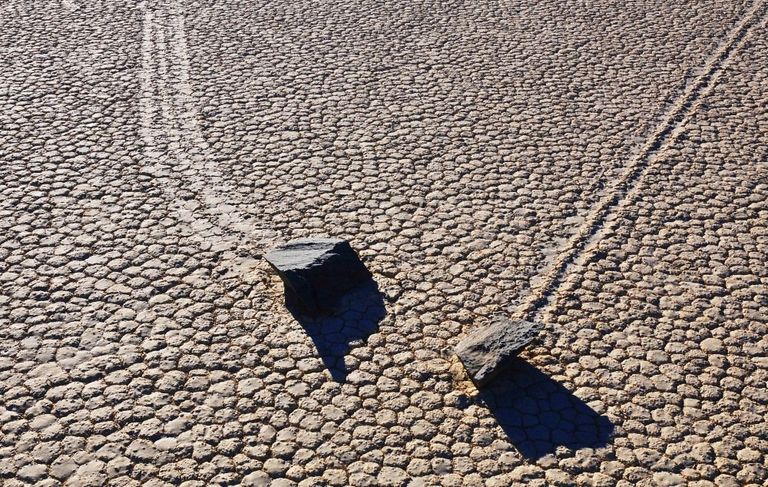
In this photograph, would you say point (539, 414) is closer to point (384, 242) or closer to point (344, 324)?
point (344, 324)

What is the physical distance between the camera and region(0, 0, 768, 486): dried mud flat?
19.5ft

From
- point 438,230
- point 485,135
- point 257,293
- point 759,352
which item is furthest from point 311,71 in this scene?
point 759,352

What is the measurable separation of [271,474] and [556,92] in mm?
6406

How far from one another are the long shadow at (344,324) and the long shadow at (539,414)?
1.05 metres

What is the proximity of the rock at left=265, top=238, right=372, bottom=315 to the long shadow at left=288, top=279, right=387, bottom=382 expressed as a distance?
0.23ft

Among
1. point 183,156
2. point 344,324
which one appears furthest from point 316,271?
A: point 183,156

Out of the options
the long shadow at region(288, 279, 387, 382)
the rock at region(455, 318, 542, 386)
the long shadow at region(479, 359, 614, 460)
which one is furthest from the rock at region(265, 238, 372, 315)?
the long shadow at region(479, 359, 614, 460)

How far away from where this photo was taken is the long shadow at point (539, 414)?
5961 mm

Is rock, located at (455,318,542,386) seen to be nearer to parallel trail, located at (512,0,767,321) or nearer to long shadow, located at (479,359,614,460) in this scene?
long shadow, located at (479,359,614,460)

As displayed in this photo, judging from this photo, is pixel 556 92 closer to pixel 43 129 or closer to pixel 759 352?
pixel 759 352

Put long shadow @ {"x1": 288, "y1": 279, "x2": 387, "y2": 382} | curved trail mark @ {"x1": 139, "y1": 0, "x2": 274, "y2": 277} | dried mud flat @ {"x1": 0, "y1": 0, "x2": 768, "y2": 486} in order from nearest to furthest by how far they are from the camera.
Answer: dried mud flat @ {"x1": 0, "y1": 0, "x2": 768, "y2": 486} < long shadow @ {"x1": 288, "y1": 279, "x2": 387, "y2": 382} < curved trail mark @ {"x1": 139, "y1": 0, "x2": 274, "y2": 277}

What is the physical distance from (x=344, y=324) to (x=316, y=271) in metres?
0.48

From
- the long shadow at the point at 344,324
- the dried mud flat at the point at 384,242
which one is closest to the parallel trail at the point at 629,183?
the dried mud flat at the point at 384,242

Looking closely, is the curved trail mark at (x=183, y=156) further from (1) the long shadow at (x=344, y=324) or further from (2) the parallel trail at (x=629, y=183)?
(2) the parallel trail at (x=629, y=183)
